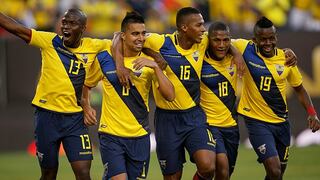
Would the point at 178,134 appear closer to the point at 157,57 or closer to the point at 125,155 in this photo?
the point at 157,57

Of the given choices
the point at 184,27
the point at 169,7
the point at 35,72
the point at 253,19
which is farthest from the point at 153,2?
the point at 184,27

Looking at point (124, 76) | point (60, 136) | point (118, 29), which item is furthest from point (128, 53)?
point (118, 29)

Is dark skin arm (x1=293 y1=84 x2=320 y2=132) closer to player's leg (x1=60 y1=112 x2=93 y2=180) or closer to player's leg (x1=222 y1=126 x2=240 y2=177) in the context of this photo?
player's leg (x1=222 y1=126 x2=240 y2=177)

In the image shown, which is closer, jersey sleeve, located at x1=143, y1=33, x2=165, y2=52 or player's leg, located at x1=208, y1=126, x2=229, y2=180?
jersey sleeve, located at x1=143, y1=33, x2=165, y2=52

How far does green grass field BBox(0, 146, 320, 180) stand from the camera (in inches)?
688

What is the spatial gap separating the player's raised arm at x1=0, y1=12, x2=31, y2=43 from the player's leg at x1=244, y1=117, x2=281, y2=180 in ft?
11.8

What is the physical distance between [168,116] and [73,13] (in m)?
1.99

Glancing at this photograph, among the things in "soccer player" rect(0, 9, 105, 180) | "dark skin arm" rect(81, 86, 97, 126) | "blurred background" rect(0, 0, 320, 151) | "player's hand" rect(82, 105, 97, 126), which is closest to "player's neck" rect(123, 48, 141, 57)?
"soccer player" rect(0, 9, 105, 180)

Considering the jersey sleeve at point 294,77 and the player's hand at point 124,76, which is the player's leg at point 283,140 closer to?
the jersey sleeve at point 294,77

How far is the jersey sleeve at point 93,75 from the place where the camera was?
12.8 m

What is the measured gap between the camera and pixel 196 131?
516 inches

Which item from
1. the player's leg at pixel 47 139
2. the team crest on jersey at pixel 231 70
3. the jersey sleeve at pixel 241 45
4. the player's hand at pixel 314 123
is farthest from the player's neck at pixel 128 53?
the player's hand at pixel 314 123

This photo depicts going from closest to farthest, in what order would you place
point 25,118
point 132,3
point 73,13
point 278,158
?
point 73,13 → point 278,158 → point 25,118 → point 132,3

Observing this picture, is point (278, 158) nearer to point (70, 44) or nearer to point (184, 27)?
point (184, 27)
